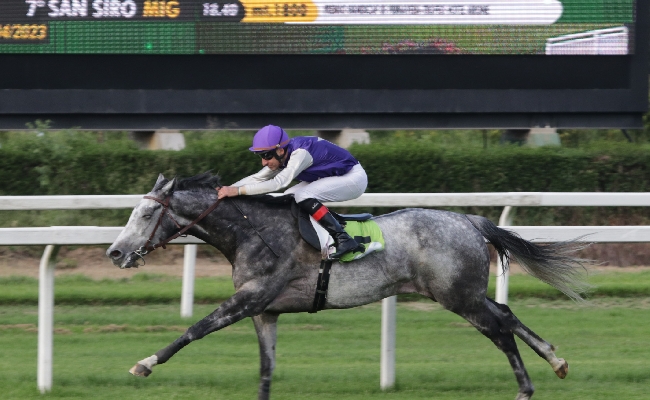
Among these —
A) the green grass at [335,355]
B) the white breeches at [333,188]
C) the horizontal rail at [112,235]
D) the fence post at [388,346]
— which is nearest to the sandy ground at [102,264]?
the green grass at [335,355]

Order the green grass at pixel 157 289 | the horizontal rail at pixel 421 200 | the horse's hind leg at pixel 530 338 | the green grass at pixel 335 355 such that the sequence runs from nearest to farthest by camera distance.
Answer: the horse's hind leg at pixel 530 338 → the green grass at pixel 335 355 → the horizontal rail at pixel 421 200 → the green grass at pixel 157 289

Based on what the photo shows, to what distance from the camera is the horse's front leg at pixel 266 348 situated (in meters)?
4.59

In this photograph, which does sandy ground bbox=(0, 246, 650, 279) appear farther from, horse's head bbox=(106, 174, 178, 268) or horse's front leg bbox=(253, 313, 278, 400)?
horse's head bbox=(106, 174, 178, 268)

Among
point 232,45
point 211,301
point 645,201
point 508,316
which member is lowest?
point 211,301

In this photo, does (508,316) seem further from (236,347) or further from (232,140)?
(232,140)

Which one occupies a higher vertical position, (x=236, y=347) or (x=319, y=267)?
(x=319, y=267)

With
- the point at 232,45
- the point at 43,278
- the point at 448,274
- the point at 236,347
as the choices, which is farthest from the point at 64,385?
the point at 232,45

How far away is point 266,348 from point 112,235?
0.94m

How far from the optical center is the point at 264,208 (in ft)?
15.6

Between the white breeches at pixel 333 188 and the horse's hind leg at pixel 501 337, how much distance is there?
2.64 ft

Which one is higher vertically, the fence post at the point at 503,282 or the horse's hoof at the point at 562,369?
the fence post at the point at 503,282

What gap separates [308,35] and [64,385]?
653 cm

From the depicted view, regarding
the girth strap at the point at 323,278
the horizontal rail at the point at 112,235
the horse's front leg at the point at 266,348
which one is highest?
the horizontal rail at the point at 112,235

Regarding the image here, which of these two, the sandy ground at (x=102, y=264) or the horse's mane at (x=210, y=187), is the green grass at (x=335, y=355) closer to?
the horse's mane at (x=210, y=187)
